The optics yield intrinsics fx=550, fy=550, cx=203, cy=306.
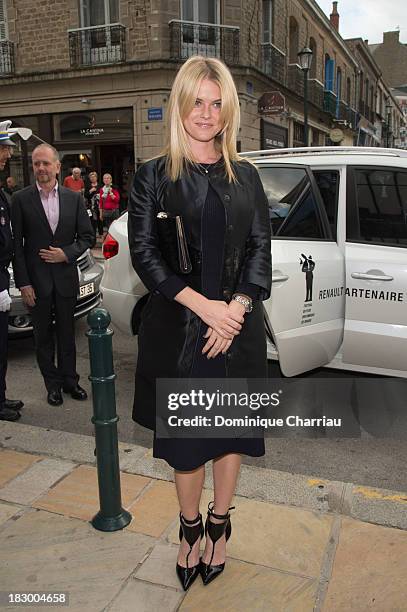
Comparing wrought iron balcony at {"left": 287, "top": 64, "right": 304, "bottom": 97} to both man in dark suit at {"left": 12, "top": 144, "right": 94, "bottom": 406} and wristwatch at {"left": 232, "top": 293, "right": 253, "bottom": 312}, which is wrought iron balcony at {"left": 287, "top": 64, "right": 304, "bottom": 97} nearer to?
man in dark suit at {"left": 12, "top": 144, "right": 94, "bottom": 406}

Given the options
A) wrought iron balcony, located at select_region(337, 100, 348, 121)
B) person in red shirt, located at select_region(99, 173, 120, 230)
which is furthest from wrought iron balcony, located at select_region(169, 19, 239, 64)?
wrought iron balcony, located at select_region(337, 100, 348, 121)

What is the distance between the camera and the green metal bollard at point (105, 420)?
90.7 inches

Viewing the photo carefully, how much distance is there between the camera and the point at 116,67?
1602 cm

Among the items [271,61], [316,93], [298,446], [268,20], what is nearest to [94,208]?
[271,61]

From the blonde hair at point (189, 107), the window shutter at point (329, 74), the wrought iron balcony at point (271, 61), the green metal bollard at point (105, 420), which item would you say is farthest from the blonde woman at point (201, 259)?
the window shutter at point (329, 74)

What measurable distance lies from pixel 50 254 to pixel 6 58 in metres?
16.4

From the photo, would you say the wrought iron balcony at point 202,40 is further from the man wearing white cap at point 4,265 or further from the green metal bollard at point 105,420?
the green metal bollard at point 105,420

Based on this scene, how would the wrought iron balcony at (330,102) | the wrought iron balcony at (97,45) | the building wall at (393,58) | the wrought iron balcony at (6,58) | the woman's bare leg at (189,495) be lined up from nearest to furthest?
the woman's bare leg at (189,495), the wrought iron balcony at (97,45), the wrought iron balcony at (6,58), the wrought iron balcony at (330,102), the building wall at (393,58)

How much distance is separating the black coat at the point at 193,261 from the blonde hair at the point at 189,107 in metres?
0.05

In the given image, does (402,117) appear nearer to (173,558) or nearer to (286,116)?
(286,116)

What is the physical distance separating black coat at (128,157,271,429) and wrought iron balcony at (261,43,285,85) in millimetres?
18167

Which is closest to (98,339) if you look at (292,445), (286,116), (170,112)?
(170,112)

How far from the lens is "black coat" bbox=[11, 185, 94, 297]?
3934 millimetres

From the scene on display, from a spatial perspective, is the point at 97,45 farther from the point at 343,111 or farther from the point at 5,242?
the point at 343,111
